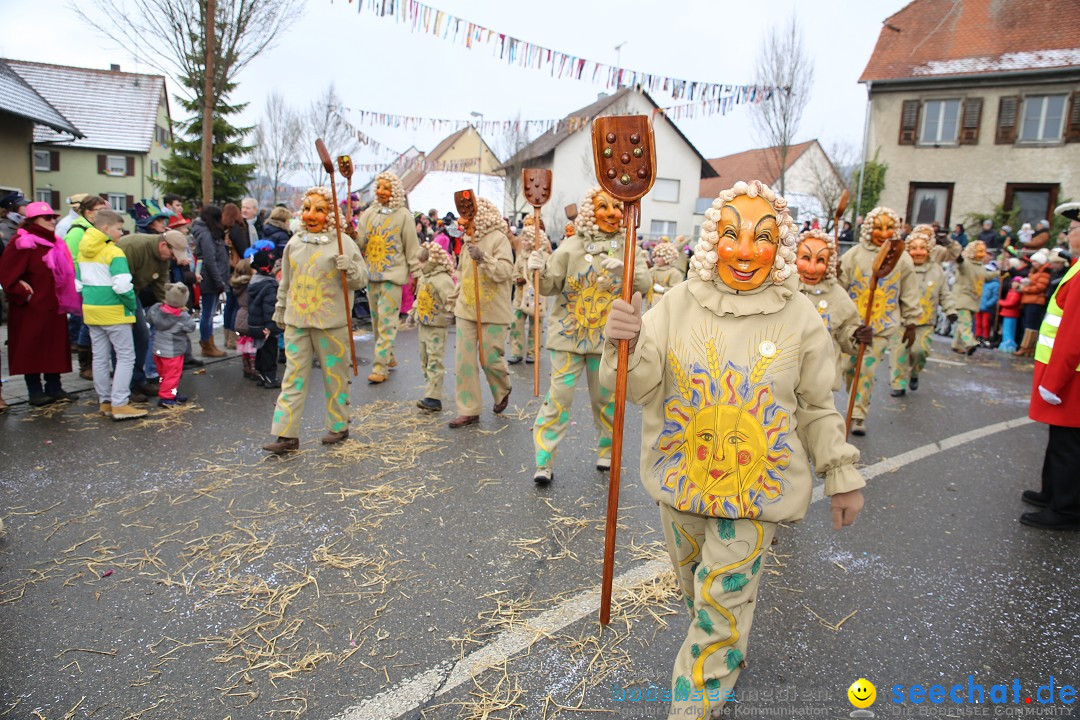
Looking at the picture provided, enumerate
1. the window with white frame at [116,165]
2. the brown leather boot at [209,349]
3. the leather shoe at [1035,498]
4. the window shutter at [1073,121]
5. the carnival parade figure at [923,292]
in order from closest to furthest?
the leather shoe at [1035,498] → the carnival parade figure at [923,292] → the brown leather boot at [209,349] → the window shutter at [1073,121] → the window with white frame at [116,165]

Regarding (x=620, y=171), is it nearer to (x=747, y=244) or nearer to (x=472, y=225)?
(x=747, y=244)

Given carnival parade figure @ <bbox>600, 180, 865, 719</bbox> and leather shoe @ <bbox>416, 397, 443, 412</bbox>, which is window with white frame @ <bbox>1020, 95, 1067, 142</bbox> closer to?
leather shoe @ <bbox>416, 397, 443, 412</bbox>

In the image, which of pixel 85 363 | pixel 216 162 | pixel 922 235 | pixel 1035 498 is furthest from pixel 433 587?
pixel 216 162

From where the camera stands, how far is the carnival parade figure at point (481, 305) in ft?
21.8

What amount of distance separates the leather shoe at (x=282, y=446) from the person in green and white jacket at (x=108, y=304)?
1.84m

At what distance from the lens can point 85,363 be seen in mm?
8023

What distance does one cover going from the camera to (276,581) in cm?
366

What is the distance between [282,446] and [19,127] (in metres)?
16.1

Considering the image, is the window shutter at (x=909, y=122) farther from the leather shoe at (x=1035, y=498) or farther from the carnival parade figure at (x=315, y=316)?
the carnival parade figure at (x=315, y=316)

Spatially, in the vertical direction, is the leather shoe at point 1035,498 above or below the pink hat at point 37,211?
below

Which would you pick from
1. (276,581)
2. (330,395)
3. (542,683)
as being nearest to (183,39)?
(330,395)

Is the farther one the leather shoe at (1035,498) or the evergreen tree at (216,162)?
the evergreen tree at (216,162)

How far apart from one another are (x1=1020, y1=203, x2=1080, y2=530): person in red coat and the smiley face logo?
9.65ft

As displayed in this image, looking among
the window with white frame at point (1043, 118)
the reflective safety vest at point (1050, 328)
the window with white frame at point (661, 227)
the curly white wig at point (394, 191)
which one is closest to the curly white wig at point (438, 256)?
the curly white wig at point (394, 191)
